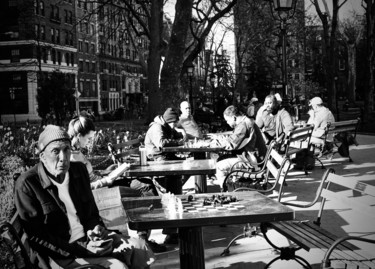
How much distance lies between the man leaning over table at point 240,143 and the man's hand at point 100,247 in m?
5.57

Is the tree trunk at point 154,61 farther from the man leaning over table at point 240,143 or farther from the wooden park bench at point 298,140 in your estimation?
the man leaning over table at point 240,143

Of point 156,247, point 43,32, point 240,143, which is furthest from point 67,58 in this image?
point 156,247

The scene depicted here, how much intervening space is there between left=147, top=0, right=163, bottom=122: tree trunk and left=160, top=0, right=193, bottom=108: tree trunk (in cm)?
192

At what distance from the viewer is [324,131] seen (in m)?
14.1

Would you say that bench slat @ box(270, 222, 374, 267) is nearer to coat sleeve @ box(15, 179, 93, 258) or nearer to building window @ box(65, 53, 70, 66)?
coat sleeve @ box(15, 179, 93, 258)

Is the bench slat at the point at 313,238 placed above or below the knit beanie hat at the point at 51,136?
below

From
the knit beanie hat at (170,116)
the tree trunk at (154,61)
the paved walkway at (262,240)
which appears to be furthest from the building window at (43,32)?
the knit beanie hat at (170,116)

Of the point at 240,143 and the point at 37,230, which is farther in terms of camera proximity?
the point at 240,143

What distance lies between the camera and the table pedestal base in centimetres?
430

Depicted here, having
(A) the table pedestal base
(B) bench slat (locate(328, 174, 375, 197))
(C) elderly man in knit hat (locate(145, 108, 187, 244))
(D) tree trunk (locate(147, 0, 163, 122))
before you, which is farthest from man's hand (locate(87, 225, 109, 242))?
(D) tree trunk (locate(147, 0, 163, 122))

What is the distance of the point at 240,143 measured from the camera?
973 cm

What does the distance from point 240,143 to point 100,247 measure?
20.0ft

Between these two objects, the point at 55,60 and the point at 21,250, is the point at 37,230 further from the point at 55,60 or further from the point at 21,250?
the point at 55,60

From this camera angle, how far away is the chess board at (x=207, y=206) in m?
4.32
